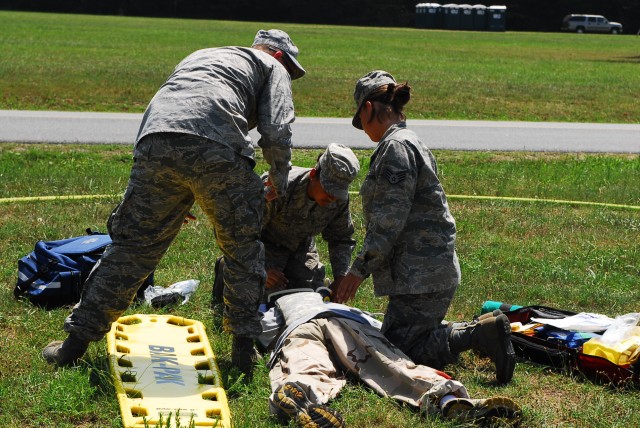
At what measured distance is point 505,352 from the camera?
15.7 feet

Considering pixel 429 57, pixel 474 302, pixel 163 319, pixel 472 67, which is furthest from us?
pixel 429 57

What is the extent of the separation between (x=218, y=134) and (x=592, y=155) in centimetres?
939

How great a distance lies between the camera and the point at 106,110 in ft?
53.0

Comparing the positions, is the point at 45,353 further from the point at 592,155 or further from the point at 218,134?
the point at 592,155

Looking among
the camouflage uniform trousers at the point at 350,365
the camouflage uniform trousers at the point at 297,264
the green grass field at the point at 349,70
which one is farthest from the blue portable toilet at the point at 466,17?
the camouflage uniform trousers at the point at 350,365

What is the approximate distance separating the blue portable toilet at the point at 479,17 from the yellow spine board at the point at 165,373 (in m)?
56.0

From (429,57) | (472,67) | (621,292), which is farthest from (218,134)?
(429,57)

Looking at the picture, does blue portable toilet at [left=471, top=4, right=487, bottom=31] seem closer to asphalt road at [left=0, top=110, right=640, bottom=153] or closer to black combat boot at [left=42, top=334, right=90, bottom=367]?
asphalt road at [left=0, top=110, right=640, bottom=153]

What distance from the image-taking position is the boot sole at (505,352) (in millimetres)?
4762

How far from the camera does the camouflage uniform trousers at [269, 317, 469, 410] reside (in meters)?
4.39

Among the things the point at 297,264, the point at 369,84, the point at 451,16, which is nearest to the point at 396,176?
the point at 369,84

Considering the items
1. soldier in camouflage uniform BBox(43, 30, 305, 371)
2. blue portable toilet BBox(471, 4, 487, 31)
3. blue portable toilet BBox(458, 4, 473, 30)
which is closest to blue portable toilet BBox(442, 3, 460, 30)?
blue portable toilet BBox(458, 4, 473, 30)

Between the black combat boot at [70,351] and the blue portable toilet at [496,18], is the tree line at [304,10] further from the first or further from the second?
the black combat boot at [70,351]

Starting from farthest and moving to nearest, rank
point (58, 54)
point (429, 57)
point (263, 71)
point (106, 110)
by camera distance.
Result: point (429, 57) → point (58, 54) → point (106, 110) → point (263, 71)
